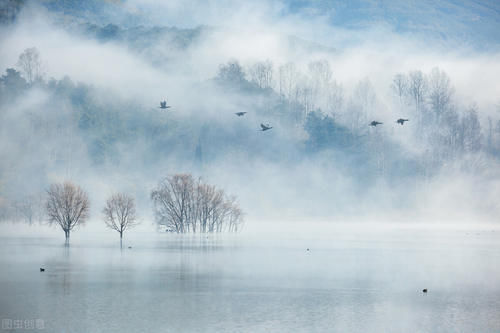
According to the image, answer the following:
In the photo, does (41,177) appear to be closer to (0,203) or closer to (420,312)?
(0,203)

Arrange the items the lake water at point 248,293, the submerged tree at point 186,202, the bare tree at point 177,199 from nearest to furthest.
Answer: the lake water at point 248,293
the bare tree at point 177,199
the submerged tree at point 186,202

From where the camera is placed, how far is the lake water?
107 feet

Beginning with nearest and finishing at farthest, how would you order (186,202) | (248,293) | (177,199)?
(248,293), (177,199), (186,202)

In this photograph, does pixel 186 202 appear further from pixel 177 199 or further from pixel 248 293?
pixel 248 293

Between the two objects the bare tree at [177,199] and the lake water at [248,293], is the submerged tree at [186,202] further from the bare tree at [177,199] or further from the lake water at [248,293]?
the lake water at [248,293]

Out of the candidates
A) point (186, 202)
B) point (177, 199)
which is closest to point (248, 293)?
point (177, 199)

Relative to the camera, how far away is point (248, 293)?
42438 mm

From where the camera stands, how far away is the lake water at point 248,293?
32.7m

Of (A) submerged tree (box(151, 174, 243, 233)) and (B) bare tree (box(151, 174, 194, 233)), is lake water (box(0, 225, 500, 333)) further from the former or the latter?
(A) submerged tree (box(151, 174, 243, 233))

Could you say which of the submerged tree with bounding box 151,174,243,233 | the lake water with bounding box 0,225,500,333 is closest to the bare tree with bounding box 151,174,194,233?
the submerged tree with bounding box 151,174,243,233

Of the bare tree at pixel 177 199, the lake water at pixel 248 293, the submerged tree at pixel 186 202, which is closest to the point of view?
the lake water at pixel 248 293

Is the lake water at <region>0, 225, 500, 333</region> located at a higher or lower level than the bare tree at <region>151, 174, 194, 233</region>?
lower

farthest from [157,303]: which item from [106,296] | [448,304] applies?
[448,304]

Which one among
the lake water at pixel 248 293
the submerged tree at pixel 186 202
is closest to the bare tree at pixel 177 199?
the submerged tree at pixel 186 202
